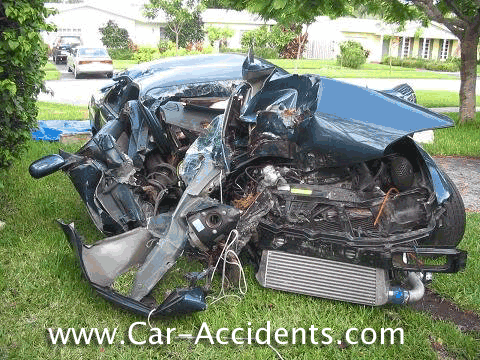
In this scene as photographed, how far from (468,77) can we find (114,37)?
33162 millimetres

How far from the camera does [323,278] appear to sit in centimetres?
391

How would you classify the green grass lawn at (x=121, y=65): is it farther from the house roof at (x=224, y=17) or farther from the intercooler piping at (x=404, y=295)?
the intercooler piping at (x=404, y=295)

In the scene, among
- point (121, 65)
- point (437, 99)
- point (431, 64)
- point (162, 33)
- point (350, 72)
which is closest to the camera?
point (437, 99)

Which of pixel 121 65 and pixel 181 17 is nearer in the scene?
pixel 121 65

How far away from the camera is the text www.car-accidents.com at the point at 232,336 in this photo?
349 cm

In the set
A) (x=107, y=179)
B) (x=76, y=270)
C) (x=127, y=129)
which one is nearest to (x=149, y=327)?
(x=76, y=270)

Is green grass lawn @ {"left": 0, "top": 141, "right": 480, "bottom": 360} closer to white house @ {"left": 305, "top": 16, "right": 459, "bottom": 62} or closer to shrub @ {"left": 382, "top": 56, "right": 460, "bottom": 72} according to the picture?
shrub @ {"left": 382, "top": 56, "right": 460, "bottom": 72}

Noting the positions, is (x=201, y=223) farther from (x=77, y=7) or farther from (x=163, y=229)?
(x=77, y=7)

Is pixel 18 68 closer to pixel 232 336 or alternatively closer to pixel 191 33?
pixel 232 336

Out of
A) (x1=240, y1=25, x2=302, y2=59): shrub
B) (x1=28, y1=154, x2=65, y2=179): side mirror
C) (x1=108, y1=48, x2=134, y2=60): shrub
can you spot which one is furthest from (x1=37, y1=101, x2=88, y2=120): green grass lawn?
(x1=240, y1=25, x2=302, y2=59): shrub

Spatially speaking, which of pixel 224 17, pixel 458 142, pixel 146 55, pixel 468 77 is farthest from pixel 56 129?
pixel 224 17

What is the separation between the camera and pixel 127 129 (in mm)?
5379

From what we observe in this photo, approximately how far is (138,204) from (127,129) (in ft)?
3.33

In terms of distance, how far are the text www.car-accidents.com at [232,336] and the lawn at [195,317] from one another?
1.2 inches
